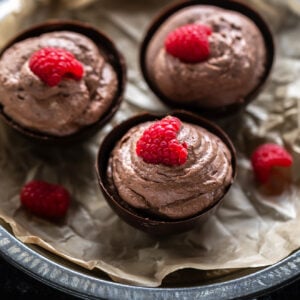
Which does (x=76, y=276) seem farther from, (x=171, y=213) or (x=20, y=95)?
(x=20, y=95)

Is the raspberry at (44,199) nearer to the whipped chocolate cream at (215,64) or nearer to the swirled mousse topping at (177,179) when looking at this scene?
the swirled mousse topping at (177,179)

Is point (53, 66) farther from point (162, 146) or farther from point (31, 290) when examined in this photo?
point (31, 290)

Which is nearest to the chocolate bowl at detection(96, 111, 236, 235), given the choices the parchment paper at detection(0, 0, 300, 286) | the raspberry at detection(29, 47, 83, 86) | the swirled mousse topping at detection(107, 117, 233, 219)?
the swirled mousse topping at detection(107, 117, 233, 219)

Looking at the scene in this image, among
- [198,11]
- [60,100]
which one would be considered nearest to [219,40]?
[198,11]

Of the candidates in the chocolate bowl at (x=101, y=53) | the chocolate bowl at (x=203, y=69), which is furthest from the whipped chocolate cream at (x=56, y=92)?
the chocolate bowl at (x=203, y=69)

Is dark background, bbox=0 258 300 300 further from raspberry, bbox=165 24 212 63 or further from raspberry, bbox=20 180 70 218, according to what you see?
raspberry, bbox=165 24 212 63

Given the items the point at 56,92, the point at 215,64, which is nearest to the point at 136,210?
the point at 56,92
